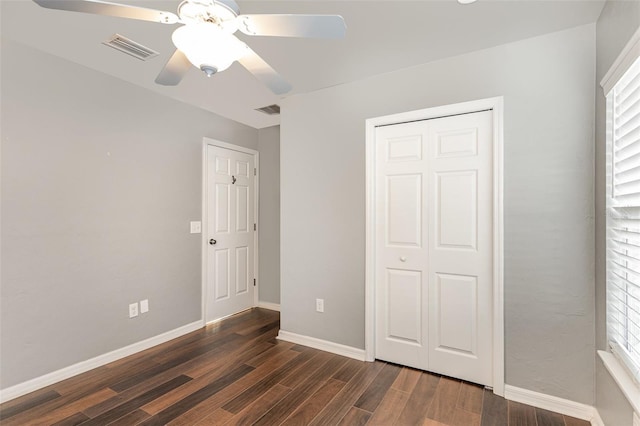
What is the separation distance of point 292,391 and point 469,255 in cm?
165

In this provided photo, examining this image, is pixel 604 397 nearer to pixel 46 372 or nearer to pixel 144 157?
pixel 46 372

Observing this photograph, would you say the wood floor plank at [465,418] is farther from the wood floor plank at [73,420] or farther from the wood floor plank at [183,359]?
the wood floor plank at [73,420]

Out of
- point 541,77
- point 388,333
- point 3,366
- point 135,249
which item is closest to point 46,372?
point 3,366

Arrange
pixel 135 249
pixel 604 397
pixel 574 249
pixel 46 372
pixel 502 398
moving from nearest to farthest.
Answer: pixel 604 397 < pixel 574 249 < pixel 502 398 < pixel 46 372 < pixel 135 249

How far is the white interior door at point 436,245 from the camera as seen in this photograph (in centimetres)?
235

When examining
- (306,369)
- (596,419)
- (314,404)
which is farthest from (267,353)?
(596,419)

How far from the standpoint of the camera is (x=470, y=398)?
7.20ft

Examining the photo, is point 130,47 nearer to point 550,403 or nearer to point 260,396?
point 260,396

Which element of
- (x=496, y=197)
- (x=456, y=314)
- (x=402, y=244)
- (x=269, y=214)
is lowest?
(x=456, y=314)

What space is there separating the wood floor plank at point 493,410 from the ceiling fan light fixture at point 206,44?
2.47 metres

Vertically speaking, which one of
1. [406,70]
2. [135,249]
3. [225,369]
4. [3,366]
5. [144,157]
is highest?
[406,70]

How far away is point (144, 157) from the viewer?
306 cm

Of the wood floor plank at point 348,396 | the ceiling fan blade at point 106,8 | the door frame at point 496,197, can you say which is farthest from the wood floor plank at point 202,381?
the ceiling fan blade at point 106,8

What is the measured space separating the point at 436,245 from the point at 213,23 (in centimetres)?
211
